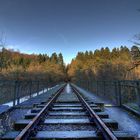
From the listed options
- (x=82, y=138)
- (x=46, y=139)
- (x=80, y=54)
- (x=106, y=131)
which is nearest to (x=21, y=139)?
(x=46, y=139)

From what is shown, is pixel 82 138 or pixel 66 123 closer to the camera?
pixel 82 138

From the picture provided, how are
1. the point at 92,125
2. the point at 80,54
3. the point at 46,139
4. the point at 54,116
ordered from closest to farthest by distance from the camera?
the point at 46,139 → the point at 92,125 → the point at 54,116 → the point at 80,54

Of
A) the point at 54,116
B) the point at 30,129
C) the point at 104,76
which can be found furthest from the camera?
the point at 104,76

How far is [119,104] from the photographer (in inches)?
426

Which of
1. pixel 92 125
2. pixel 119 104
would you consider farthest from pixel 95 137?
pixel 119 104

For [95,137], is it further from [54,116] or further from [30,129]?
[54,116]

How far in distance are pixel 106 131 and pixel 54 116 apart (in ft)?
10.4

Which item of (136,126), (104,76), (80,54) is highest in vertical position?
(80,54)

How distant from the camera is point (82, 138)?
4.63m

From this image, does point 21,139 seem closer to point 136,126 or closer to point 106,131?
point 106,131

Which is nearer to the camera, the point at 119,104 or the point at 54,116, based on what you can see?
the point at 54,116

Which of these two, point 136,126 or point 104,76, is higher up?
point 104,76

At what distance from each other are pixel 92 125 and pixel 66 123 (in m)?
0.74

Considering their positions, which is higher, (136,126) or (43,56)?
(43,56)
